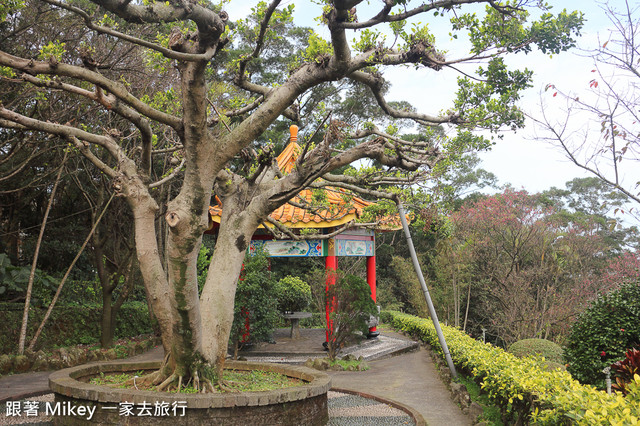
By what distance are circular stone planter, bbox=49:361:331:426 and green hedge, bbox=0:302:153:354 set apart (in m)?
6.29

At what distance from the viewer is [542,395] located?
439 centimetres

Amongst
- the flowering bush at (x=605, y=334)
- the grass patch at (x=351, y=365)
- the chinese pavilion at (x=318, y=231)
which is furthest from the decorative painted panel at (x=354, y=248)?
the flowering bush at (x=605, y=334)

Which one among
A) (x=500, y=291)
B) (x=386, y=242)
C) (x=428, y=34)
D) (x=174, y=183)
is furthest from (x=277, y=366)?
(x=386, y=242)

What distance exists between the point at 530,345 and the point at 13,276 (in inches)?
442

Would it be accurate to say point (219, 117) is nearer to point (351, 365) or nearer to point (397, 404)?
point (397, 404)

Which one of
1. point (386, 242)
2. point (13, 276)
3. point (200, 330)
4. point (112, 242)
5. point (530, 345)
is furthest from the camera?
point (386, 242)

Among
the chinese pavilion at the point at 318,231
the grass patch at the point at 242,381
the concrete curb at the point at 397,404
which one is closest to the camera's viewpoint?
the grass patch at the point at 242,381

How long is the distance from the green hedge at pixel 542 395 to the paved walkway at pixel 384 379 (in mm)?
765

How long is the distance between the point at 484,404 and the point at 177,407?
4463 millimetres

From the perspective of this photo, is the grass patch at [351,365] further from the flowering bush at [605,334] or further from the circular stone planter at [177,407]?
the circular stone planter at [177,407]

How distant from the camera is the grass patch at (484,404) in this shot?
239 inches

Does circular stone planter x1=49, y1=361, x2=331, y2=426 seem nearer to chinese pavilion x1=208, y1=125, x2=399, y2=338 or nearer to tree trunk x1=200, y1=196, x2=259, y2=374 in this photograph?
tree trunk x1=200, y1=196, x2=259, y2=374

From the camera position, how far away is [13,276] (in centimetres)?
1134

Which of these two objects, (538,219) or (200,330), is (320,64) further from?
(538,219)
